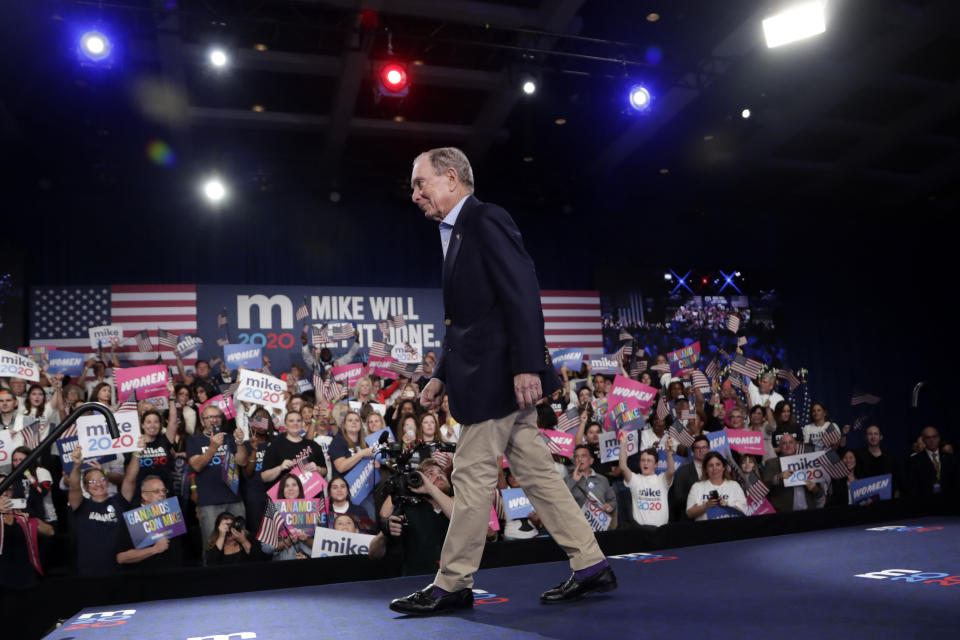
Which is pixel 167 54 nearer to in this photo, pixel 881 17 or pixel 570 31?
pixel 570 31

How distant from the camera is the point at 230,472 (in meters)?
4.96

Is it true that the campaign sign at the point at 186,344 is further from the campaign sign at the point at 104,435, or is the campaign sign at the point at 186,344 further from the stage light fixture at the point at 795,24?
the stage light fixture at the point at 795,24

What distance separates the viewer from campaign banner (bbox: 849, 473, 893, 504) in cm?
542

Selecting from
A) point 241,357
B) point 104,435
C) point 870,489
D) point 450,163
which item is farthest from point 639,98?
point 450,163

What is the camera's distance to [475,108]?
8.94m

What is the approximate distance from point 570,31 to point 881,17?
3080 millimetres

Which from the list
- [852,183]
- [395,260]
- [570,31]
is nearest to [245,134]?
[395,260]

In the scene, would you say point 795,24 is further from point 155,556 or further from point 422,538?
point 155,556

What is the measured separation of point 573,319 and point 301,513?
21.6 ft

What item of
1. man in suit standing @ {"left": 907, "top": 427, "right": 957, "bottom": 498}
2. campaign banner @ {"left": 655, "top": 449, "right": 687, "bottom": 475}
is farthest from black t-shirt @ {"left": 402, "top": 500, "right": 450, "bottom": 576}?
man in suit standing @ {"left": 907, "top": 427, "right": 957, "bottom": 498}

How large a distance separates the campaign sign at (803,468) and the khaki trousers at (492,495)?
13.8 feet

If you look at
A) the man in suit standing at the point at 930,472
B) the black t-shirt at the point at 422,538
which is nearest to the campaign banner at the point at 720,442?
the man in suit standing at the point at 930,472

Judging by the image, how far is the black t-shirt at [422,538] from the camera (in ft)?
12.4

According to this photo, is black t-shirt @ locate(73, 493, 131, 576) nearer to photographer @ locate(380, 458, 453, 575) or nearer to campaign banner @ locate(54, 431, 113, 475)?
campaign banner @ locate(54, 431, 113, 475)
